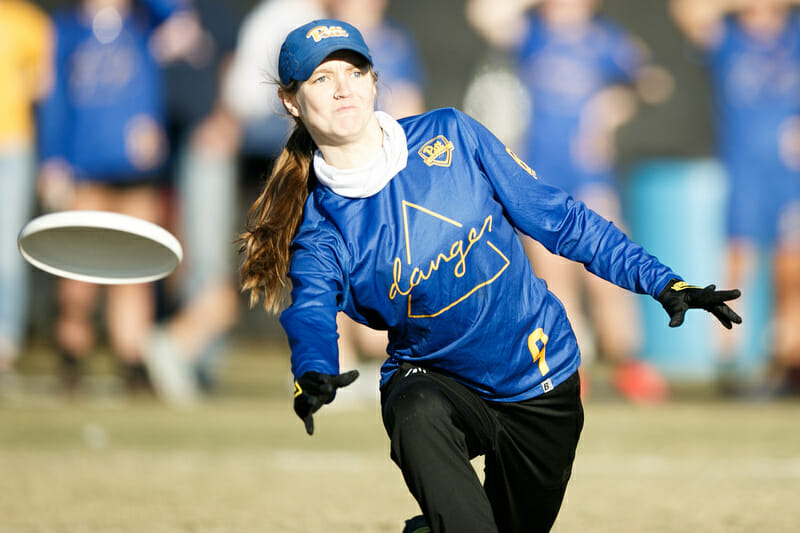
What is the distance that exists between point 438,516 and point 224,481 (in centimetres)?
341

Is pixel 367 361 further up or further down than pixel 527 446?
further up

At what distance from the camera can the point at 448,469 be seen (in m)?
3.13

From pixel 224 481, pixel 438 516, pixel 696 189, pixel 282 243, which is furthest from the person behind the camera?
pixel 696 189

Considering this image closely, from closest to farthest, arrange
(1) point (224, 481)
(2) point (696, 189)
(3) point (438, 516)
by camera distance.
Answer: (3) point (438, 516) < (1) point (224, 481) < (2) point (696, 189)

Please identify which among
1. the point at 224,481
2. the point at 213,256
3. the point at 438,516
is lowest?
the point at 438,516

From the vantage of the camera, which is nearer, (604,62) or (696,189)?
(604,62)

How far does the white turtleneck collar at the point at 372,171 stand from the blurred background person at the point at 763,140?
22.6 ft

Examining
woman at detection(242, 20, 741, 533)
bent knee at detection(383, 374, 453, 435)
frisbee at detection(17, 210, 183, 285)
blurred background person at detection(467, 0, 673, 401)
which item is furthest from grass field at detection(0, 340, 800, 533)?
bent knee at detection(383, 374, 453, 435)

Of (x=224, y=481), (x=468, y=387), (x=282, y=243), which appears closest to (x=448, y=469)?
(x=468, y=387)

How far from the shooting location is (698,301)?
3262 mm

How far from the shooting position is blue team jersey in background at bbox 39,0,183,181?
9.63 meters

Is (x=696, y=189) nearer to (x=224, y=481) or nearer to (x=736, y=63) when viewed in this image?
(x=736, y=63)

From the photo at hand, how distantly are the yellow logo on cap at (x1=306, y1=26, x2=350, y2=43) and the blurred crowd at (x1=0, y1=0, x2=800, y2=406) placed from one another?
6202 mm

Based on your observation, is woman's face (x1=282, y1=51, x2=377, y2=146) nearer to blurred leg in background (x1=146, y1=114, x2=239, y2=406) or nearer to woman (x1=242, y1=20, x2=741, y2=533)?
woman (x1=242, y1=20, x2=741, y2=533)
